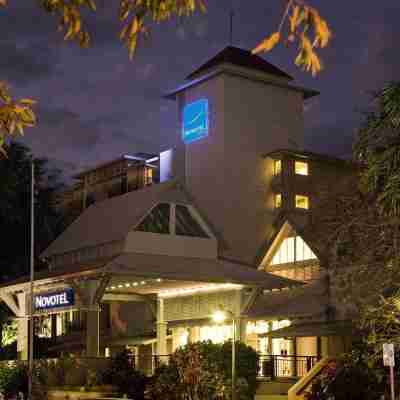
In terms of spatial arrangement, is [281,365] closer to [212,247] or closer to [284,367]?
[284,367]

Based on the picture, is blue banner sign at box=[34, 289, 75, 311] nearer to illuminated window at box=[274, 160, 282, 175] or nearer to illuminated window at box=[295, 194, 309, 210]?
illuminated window at box=[295, 194, 309, 210]

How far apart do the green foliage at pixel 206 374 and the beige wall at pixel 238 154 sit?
2259 cm

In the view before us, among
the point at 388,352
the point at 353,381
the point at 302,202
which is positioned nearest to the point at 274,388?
the point at 353,381

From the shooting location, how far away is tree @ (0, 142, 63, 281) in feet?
180

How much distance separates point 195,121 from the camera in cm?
5944

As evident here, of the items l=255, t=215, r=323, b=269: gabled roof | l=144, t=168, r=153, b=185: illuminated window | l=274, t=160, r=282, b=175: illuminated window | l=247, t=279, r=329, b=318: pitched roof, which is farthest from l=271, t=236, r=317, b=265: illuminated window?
l=144, t=168, r=153, b=185: illuminated window

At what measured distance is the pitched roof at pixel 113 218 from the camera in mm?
40438

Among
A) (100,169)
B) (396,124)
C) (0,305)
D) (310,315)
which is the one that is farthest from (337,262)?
(100,169)

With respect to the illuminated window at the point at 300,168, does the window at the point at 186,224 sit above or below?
below

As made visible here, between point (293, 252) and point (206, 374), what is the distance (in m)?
15.6

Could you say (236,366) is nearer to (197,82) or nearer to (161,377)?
(161,377)

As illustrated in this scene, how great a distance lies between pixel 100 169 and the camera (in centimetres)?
7912

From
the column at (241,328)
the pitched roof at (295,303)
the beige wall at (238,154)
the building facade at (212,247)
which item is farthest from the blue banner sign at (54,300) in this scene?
the beige wall at (238,154)

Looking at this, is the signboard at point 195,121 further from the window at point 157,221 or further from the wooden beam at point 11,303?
the wooden beam at point 11,303
